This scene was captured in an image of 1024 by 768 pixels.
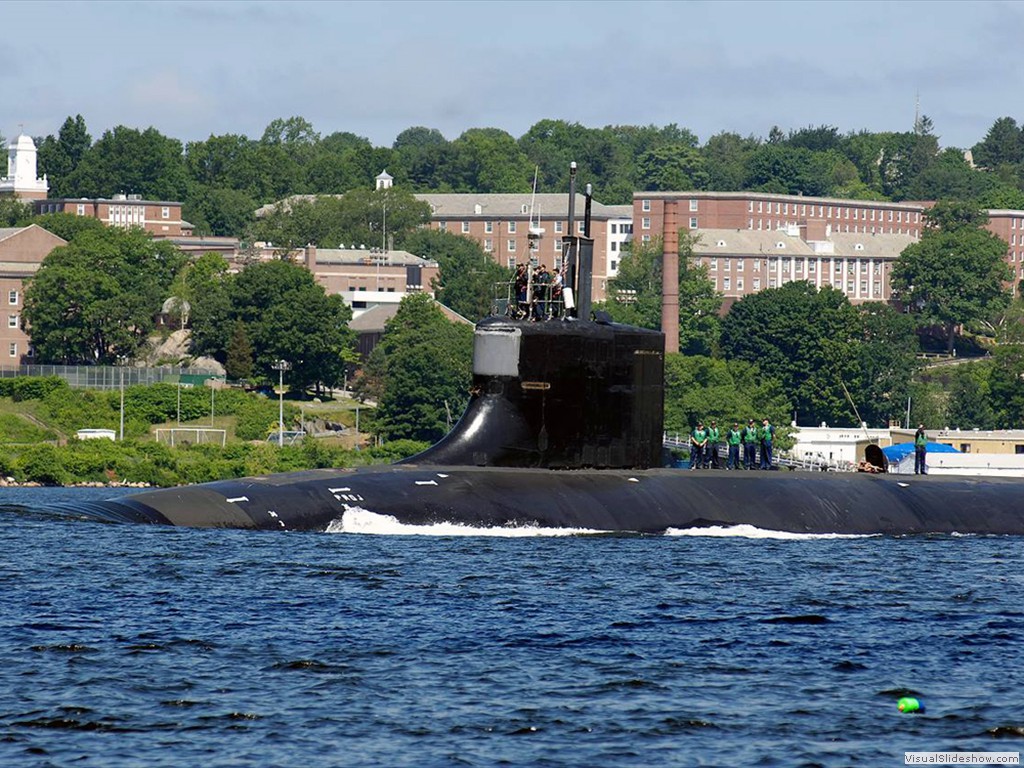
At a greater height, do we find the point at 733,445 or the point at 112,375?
the point at 112,375

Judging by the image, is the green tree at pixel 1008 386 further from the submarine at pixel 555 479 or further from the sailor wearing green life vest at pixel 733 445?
the submarine at pixel 555 479

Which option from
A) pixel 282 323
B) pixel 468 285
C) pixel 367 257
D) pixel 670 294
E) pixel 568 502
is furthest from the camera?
pixel 367 257

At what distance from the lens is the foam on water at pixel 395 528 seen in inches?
1528

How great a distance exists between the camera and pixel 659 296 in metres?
175

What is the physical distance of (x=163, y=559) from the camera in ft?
113

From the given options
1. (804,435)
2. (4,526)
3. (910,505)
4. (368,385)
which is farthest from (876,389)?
(4,526)

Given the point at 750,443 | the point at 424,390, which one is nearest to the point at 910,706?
the point at 750,443

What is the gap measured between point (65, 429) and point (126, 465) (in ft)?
49.3

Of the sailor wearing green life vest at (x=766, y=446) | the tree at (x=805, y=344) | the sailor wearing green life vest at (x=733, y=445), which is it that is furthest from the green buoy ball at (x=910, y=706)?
the tree at (x=805, y=344)

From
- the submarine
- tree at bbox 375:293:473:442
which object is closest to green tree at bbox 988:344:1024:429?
tree at bbox 375:293:473:442

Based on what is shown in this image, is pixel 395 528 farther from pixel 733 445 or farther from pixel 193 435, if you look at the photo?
pixel 193 435

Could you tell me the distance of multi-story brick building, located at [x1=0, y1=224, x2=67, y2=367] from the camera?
142125 mm

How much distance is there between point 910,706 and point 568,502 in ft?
52.4

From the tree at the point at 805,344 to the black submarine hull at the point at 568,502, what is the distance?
9533cm
